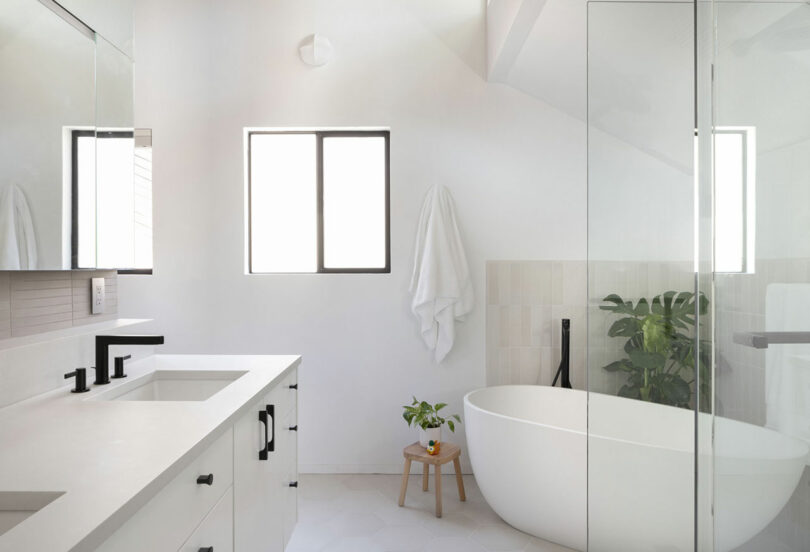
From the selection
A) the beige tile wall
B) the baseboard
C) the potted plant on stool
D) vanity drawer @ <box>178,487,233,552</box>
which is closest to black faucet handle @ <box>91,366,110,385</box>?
vanity drawer @ <box>178,487,233,552</box>

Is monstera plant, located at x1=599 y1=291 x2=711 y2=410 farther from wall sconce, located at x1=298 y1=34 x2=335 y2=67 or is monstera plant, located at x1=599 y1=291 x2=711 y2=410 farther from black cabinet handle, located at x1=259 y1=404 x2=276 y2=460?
wall sconce, located at x1=298 y1=34 x2=335 y2=67

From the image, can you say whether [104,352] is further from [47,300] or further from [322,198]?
[322,198]

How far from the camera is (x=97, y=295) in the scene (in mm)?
1836

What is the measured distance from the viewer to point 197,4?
10.5ft

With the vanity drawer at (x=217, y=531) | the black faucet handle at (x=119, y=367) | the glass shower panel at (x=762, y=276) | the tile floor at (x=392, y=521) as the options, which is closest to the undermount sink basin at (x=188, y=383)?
the black faucet handle at (x=119, y=367)

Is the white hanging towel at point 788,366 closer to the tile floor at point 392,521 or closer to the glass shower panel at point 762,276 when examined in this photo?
the glass shower panel at point 762,276

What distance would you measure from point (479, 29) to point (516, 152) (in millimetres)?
794

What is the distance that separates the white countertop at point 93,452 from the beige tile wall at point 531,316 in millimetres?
1865

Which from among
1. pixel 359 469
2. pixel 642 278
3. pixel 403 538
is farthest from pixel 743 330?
pixel 359 469

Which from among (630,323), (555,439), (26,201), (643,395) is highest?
(26,201)

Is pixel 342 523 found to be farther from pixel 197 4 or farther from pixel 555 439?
pixel 197 4

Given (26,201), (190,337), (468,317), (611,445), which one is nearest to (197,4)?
(190,337)

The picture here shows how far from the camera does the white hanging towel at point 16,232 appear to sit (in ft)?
4.37

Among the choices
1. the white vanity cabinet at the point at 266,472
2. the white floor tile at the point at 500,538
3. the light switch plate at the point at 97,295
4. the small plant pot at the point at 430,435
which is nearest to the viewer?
the white vanity cabinet at the point at 266,472
